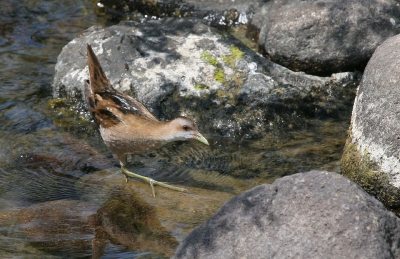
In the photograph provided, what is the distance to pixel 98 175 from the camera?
6.05m

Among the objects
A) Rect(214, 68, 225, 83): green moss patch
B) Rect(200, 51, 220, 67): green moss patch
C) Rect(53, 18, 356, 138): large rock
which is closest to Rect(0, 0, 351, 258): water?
Rect(53, 18, 356, 138): large rock

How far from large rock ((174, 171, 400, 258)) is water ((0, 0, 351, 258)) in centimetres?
106

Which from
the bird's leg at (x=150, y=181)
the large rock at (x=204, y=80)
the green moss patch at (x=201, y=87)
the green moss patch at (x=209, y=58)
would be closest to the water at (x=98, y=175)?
the bird's leg at (x=150, y=181)

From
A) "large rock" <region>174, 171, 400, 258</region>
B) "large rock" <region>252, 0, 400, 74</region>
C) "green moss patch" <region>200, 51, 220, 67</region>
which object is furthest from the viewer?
"large rock" <region>252, 0, 400, 74</region>

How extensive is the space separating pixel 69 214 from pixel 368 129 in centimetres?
260

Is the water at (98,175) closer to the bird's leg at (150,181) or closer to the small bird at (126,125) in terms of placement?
the bird's leg at (150,181)

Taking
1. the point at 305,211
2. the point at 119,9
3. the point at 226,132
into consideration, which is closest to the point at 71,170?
the point at 226,132

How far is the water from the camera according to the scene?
15.7 ft

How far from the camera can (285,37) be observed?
737 cm

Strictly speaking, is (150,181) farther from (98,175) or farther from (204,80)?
(204,80)

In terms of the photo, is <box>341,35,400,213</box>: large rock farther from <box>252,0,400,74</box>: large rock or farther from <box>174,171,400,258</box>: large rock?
<box>252,0,400,74</box>: large rock

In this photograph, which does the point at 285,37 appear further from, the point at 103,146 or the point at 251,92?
the point at 103,146

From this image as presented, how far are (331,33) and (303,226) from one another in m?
4.19

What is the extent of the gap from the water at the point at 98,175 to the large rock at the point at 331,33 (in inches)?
31.2
